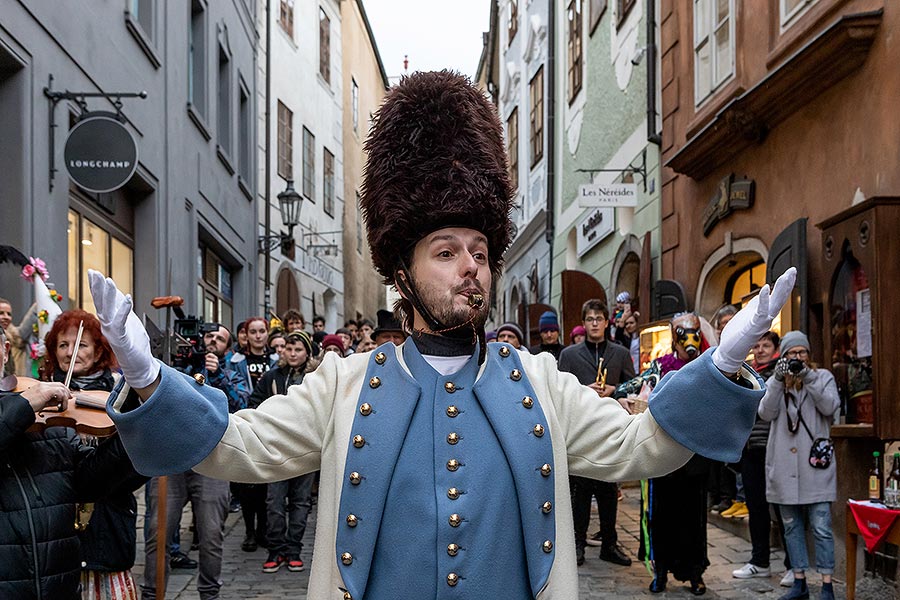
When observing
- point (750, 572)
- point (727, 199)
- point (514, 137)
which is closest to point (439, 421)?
point (750, 572)

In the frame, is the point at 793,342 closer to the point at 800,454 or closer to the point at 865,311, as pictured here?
the point at 865,311

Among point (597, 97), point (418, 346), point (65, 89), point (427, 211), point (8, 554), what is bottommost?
point (8, 554)

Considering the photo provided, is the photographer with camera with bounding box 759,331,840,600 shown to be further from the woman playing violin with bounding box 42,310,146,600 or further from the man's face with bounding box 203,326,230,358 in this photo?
the woman playing violin with bounding box 42,310,146,600

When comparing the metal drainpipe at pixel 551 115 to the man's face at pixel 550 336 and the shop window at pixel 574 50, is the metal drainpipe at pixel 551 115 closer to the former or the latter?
the shop window at pixel 574 50

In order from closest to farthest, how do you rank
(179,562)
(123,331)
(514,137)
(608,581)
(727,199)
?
(123,331) → (608,581) → (179,562) → (727,199) → (514,137)

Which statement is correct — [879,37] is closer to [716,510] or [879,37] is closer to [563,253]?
[716,510]

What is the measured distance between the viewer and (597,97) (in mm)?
17703

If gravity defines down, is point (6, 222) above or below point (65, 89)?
below

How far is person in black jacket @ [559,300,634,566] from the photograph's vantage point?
820 cm

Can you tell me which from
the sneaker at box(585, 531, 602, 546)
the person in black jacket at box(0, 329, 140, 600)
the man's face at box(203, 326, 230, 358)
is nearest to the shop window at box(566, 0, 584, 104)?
the sneaker at box(585, 531, 602, 546)

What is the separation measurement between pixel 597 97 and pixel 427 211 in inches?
602

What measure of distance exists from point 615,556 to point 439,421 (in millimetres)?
5772

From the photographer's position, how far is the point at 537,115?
2411 centimetres

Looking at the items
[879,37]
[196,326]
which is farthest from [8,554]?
[879,37]
